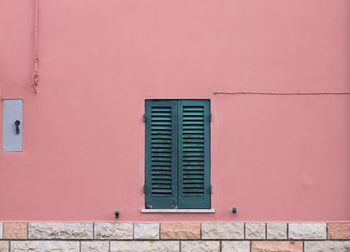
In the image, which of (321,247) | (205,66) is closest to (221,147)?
(205,66)

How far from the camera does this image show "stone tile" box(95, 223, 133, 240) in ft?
29.4

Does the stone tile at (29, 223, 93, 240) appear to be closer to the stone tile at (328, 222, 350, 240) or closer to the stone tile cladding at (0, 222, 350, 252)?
the stone tile cladding at (0, 222, 350, 252)

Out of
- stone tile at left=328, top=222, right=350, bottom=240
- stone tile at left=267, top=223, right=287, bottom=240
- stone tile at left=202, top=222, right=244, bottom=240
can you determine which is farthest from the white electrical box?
stone tile at left=328, top=222, right=350, bottom=240

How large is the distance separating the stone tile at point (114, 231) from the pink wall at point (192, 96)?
4.7 inches

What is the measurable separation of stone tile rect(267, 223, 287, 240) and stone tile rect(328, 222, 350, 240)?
521mm

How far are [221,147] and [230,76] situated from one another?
841 mm

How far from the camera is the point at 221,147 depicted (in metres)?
9.02

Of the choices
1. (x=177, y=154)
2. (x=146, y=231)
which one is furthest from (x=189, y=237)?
Answer: (x=177, y=154)

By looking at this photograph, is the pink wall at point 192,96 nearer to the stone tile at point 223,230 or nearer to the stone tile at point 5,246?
the stone tile at point 223,230

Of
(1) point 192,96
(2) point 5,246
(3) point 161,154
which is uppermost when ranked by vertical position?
(1) point 192,96

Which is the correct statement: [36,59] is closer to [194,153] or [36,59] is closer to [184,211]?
[194,153]

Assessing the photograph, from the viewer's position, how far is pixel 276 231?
893cm

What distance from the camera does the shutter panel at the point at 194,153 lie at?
902cm

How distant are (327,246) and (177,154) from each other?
204 cm
